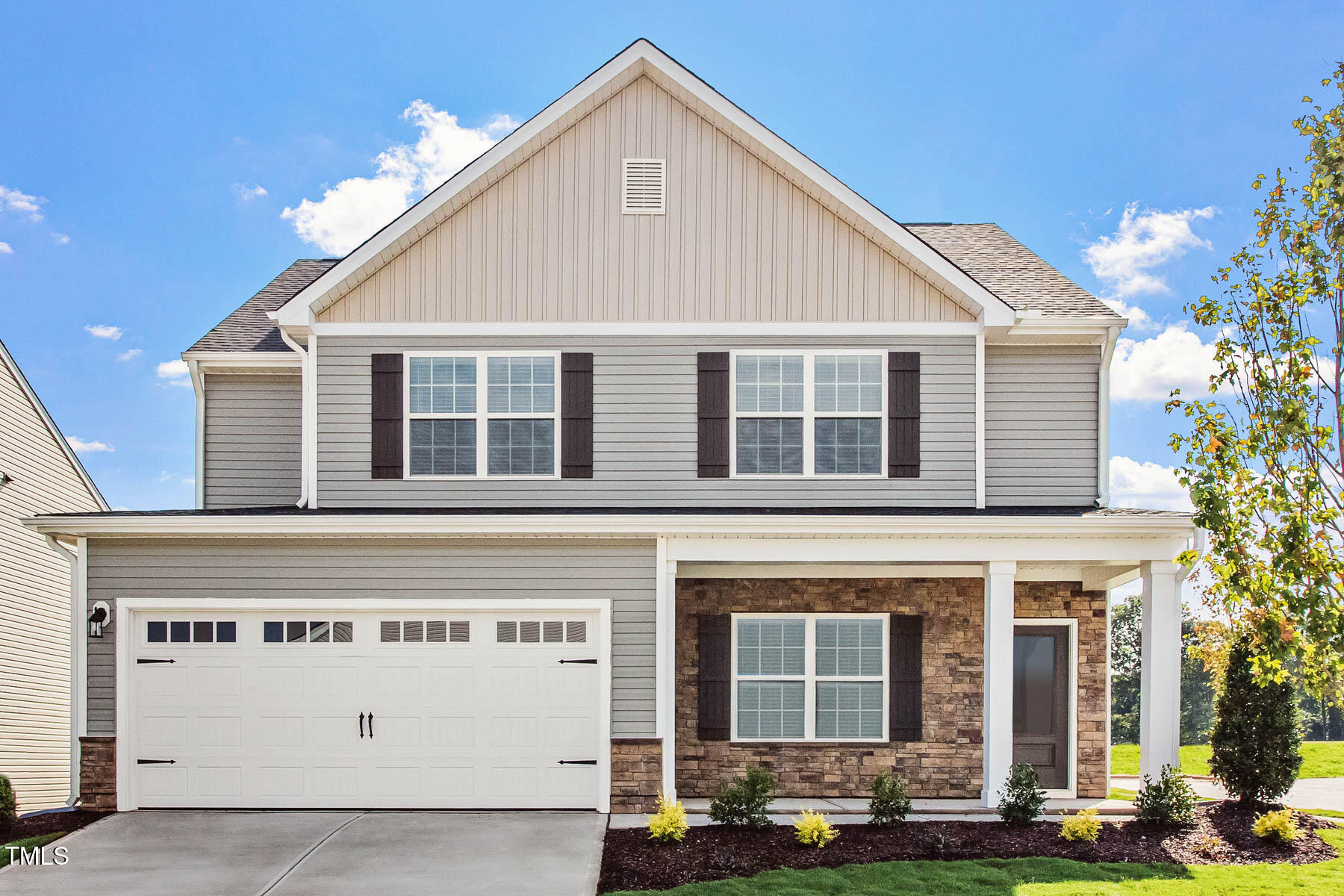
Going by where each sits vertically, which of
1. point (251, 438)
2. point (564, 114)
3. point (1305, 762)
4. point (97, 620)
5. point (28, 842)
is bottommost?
point (1305, 762)

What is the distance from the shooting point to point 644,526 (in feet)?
36.2

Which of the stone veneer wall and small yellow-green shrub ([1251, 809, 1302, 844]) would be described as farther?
the stone veneer wall

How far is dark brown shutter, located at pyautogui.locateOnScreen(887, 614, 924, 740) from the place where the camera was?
41.0 feet

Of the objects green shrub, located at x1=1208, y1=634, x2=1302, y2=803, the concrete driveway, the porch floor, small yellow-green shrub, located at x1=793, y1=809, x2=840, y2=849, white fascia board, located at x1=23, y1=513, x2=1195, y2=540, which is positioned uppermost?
white fascia board, located at x1=23, y1=513, x2=1195, y2=540

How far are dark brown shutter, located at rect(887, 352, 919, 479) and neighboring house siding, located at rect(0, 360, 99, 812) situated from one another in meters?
13.3

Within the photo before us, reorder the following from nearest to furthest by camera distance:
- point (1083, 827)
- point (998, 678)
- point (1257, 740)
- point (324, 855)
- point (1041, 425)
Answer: point (324, 855) < point (1083, 827) < point (998, 678) < point (1257, 740) < point (1041, 425)

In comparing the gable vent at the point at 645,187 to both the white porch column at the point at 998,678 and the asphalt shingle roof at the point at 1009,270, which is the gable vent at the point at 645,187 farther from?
the white porch column at the point at 998,678

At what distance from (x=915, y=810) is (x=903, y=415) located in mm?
4211

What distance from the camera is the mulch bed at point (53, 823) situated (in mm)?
10398

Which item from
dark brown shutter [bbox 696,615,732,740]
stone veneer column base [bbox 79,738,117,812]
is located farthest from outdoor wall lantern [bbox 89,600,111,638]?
dark brown shutter [bbox 696,615,732,740]

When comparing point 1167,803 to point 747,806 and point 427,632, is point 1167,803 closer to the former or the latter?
point 747,806

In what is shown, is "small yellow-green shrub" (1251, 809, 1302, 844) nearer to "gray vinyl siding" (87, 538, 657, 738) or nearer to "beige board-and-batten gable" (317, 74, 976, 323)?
"beige board-and-batten gable" (317, 74, 976, 323)

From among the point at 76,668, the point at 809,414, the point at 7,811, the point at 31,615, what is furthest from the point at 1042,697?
the point at 31,615

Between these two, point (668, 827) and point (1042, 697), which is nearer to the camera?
point (668, 827)
